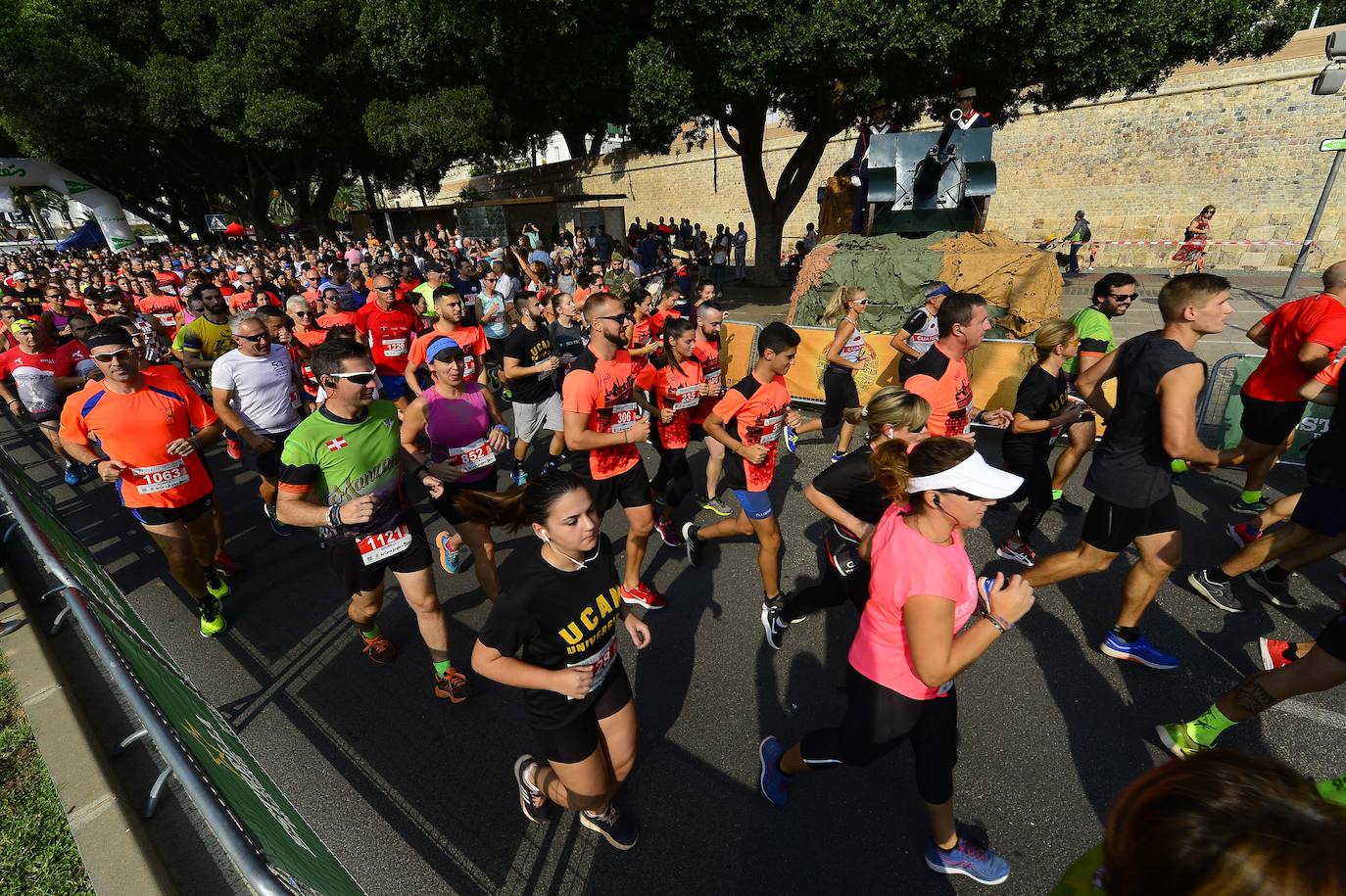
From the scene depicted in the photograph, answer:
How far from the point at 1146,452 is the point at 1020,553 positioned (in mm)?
1759

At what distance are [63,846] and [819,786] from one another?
3.59 meters

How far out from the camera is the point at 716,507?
232 inches

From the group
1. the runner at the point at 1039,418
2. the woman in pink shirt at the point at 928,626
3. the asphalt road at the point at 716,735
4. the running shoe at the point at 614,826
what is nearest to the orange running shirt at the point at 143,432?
the asphalt road at the point at 716,735

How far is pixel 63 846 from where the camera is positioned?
8.82 feet

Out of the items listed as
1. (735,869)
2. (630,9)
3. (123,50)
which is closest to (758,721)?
(735,869)

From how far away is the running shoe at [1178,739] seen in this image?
119 inches

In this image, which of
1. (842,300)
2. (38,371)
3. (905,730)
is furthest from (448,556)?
(38,371)

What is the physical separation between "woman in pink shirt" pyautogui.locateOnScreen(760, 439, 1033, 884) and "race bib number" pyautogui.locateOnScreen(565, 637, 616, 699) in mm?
973

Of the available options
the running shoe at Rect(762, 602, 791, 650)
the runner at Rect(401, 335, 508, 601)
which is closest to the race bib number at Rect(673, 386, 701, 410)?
the runner at Rect(401, 335, 508, 601)

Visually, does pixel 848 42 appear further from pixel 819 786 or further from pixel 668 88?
pixel 819 786

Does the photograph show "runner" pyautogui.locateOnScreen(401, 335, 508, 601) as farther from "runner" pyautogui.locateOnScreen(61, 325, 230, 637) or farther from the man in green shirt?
the man in green shirt

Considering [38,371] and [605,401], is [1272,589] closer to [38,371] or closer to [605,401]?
[605,401]

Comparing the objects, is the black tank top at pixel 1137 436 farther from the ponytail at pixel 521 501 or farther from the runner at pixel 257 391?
the runner at pixel 257 391

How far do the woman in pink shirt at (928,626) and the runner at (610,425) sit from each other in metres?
1.95
